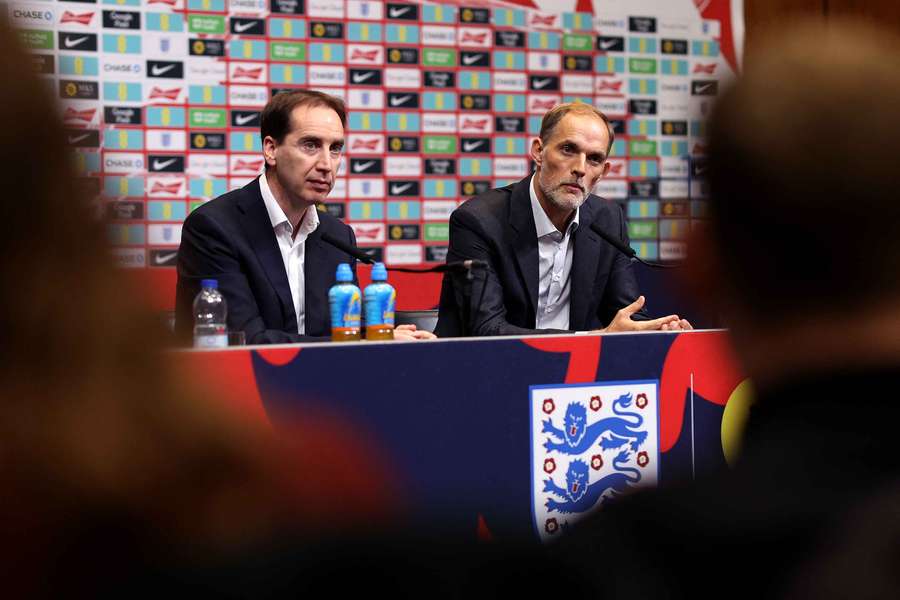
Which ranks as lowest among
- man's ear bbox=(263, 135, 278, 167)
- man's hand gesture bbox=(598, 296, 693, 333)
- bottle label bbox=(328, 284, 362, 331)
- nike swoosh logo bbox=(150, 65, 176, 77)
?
man's hand gesture bbox=(598, 296, 693, 333)

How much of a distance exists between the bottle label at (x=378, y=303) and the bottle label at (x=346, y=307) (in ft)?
0.08

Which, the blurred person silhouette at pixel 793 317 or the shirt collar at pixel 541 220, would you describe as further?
the shirt collar at pixel 541 220

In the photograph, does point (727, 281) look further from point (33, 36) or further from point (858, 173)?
point (33, 36)

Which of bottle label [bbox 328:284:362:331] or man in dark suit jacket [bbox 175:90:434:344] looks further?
man in dark suit jacket [bbox 175:90:434:344]

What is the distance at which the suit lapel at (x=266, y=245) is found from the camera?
2432 mm

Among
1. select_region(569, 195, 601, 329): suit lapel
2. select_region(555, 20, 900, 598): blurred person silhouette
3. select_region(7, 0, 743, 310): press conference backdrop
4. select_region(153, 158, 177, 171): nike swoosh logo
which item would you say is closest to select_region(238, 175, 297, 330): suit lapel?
select_region(569, 195, 601, 329): suit lapel

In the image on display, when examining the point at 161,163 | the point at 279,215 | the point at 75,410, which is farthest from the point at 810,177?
the point at 161,163

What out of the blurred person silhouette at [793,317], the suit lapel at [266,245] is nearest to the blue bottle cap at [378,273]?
the suit lapel at [266,245]

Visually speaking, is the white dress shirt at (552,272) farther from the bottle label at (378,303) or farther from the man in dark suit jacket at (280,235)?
the bottle label at (378,303)

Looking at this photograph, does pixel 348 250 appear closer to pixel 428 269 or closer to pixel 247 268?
pixel 428 269

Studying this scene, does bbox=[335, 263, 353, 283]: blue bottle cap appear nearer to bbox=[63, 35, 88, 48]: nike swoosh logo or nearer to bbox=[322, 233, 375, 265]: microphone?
bbox=[322, 233, 375, 265]: microphone

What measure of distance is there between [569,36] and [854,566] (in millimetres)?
4018

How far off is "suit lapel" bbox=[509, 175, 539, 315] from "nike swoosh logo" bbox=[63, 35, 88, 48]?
1874mm

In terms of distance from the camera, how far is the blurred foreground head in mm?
465
